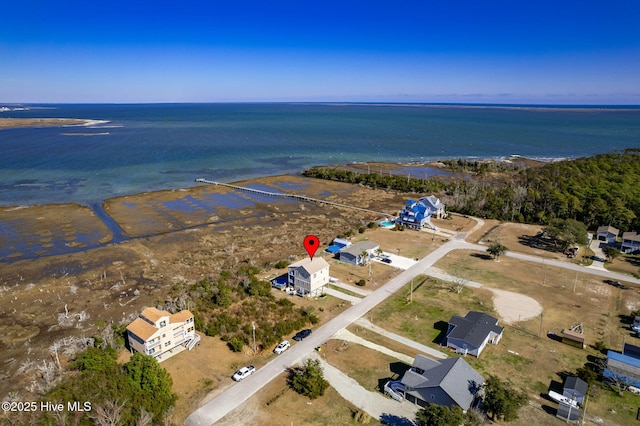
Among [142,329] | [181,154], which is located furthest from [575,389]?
[181,154]

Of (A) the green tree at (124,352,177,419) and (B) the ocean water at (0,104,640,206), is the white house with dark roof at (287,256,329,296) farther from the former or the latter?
(B) the ocean water at (0,104,640,206)

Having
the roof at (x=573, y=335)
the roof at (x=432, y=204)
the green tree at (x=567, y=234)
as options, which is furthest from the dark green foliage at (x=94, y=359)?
the green tree at (x=567, y=234)

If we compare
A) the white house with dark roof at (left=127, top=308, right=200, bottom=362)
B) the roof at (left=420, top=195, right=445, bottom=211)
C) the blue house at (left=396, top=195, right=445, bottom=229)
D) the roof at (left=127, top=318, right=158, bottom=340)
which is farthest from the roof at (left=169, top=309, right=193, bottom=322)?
the roof at (left=420, top=195, right=445, bottom=211)

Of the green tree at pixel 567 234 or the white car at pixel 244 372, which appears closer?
the white car at pixel 244 372

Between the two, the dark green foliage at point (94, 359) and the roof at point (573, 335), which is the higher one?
the dark green foliage at point (94, 359)

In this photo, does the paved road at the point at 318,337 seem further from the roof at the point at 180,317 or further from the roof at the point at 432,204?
the roof at the point at 432,204

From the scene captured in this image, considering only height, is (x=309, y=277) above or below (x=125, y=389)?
below

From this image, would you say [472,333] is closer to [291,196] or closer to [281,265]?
[281,265]
